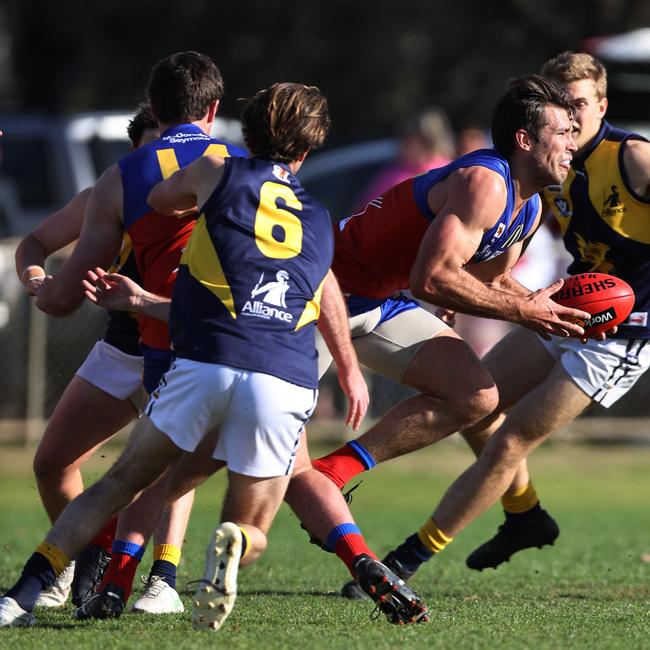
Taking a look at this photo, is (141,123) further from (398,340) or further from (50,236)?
(398,340)

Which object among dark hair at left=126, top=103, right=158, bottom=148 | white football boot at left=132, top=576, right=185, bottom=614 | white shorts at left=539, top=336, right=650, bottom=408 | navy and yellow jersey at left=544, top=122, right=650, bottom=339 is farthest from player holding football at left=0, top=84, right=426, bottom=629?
navy and yellow jersey at left=544, top=122, right=650, bottom=339

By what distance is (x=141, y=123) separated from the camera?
616cm

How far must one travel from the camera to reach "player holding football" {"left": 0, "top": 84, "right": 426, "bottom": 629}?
4941 millimetres

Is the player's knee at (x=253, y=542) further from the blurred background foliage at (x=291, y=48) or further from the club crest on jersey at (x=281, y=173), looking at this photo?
the blurred background foliage at (x=291, y=48)

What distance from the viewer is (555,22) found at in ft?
73.5

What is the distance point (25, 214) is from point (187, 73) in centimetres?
963

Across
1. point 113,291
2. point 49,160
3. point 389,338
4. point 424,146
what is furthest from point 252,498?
point 49,160

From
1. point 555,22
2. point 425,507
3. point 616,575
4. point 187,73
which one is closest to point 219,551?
point 187,73

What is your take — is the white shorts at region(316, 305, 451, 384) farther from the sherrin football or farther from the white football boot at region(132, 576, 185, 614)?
the white football boot at region(132, 576, 185, 614)

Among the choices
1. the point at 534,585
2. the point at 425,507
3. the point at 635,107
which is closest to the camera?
the point at 534,585

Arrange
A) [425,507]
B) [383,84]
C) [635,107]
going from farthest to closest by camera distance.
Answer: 1. [383,84]
2. [635,107]
3. [425,507]

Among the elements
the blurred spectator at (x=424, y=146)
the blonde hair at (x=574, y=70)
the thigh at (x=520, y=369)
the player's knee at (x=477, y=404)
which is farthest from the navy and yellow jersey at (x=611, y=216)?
the blurred spectator at (x=424, y=146)

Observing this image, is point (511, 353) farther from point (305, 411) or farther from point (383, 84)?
point (383, 84)

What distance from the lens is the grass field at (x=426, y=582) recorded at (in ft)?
16.7
